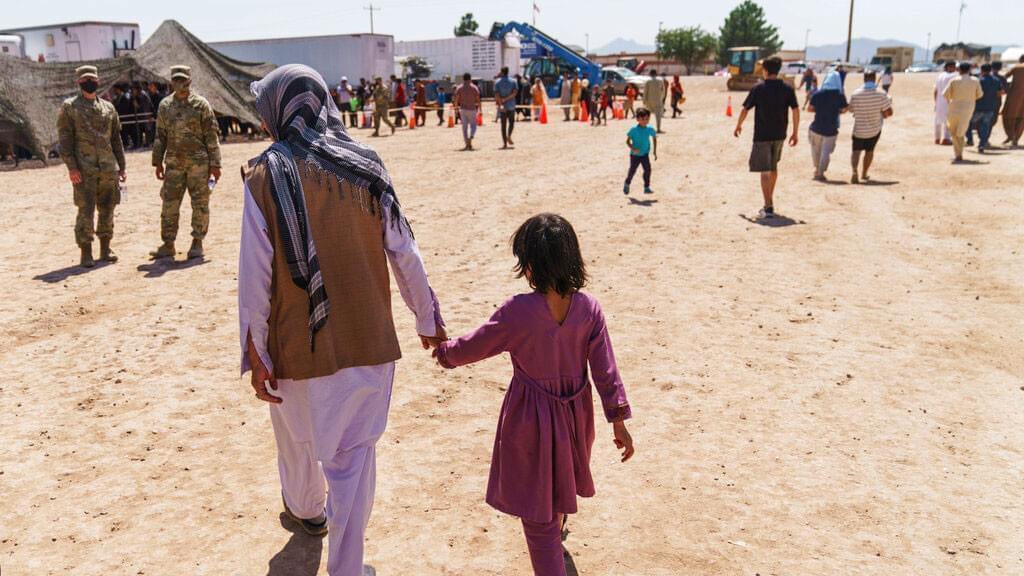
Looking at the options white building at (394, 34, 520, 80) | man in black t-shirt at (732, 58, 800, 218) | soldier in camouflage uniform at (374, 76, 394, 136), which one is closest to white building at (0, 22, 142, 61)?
soldier in camouflage uniform at (374, 76, 394, 136)

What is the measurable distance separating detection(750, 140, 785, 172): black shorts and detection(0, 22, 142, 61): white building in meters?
29.8

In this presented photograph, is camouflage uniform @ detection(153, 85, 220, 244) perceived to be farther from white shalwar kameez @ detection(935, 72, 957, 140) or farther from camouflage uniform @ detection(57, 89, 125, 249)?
white shalwar kameez @ detection(935, 72, 957, 140)

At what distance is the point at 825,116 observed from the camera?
12.4 m

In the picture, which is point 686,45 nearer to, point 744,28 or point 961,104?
point 744,28

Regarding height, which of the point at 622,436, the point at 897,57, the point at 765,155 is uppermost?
the point at 897,57

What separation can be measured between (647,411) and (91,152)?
639 cm

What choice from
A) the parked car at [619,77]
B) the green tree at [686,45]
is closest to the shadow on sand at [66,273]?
the parked car at [619,77]

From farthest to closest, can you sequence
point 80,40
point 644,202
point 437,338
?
point 80,40
point 644,202
point 437,338

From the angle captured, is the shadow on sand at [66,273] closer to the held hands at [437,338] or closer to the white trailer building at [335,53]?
the held hands at [437,338]

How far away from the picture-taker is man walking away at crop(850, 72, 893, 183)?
1225cm

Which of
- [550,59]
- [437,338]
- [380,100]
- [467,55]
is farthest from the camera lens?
[467,55]

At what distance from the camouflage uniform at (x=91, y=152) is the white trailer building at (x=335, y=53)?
92.6 ft

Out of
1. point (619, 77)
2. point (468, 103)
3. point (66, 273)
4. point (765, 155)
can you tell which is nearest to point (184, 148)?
point (66, 273)

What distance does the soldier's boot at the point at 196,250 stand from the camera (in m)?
8.91
